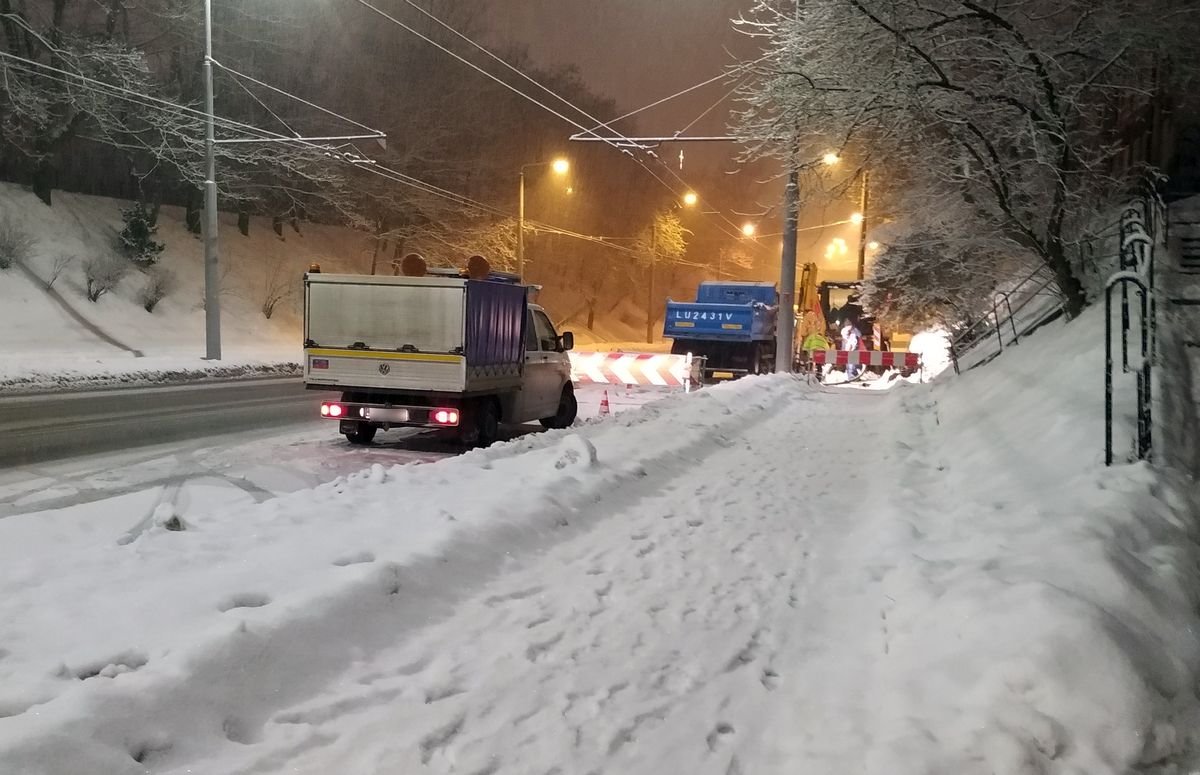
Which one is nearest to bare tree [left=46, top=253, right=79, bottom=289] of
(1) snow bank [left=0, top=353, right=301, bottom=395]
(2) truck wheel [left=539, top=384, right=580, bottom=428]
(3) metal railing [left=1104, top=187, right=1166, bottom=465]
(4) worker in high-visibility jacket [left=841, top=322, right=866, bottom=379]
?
(1) snow bank [left=0, top=353, right=301, bottom=395]

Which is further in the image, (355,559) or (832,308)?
(832,308)

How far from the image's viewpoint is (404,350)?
393 inches

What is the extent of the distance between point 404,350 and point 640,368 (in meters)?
8.68

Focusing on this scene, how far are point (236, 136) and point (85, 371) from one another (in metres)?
13.9

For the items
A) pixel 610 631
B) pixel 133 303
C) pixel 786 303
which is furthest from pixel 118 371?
pixel 610 631

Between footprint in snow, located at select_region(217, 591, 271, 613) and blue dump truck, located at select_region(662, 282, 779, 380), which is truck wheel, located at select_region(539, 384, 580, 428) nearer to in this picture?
blue dump truck, located at select_region(662, 282, 779, 380)

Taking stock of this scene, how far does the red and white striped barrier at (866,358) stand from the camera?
1842cm

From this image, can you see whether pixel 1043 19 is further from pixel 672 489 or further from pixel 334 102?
pixel 334 102

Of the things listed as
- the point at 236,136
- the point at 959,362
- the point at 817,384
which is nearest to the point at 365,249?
the point at 236,136

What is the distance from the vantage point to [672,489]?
25.2ft

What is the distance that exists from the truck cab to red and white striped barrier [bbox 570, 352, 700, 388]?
297 inches

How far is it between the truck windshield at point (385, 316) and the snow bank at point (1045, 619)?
5678 mm

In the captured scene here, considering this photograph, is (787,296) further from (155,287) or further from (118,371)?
(155,287)

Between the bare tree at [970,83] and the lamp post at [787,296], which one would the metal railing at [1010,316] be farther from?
the lamp post at [787,296]
